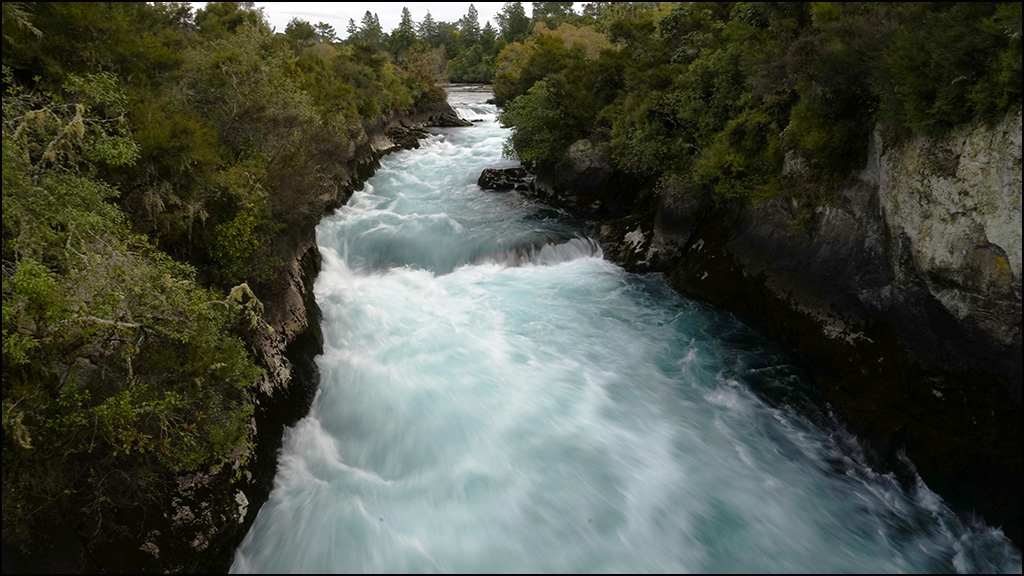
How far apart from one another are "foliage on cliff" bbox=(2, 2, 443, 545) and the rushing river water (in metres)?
1.98

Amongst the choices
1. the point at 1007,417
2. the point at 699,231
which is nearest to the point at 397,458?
the point at 1007,417

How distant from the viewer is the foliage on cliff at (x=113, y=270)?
459 centimetres

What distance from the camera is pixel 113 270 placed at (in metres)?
5.21

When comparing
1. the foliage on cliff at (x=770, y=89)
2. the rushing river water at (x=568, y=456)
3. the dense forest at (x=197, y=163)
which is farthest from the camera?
the foliage on cliff at (x=770, y=89)

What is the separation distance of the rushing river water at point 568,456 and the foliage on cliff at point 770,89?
3.67 m

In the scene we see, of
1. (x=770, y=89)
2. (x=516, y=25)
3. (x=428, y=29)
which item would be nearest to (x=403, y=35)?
(x=516, y=25)

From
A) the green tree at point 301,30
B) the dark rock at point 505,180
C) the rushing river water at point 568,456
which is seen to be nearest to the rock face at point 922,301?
the rushing river water at point 568,456

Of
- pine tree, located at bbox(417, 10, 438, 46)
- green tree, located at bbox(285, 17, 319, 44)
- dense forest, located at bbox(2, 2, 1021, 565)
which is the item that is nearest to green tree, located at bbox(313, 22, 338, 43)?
green tree, located at bbox(285, 17, 319, 44)

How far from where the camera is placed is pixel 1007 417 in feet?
22.4

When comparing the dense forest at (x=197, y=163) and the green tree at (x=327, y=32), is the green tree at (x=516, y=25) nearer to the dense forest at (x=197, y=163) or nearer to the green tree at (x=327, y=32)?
the green tree at (x=327, y=32)

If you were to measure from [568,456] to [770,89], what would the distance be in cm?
900

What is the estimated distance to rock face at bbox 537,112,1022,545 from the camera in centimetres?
656

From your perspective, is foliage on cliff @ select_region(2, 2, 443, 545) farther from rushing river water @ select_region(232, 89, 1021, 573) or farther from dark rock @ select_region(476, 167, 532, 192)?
dark rock @ select_region(476, 167, 532, 192)

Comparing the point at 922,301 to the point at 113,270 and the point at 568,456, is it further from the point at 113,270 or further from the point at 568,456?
the point at 113,270
